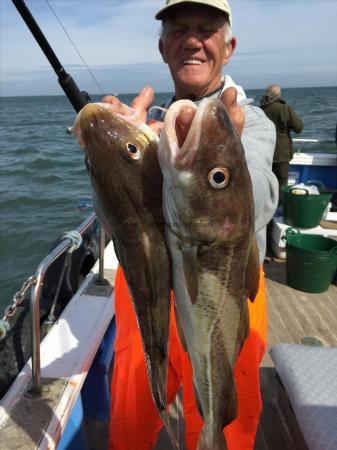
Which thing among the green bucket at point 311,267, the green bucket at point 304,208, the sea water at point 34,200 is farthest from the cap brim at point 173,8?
the green bucket at point 304,208

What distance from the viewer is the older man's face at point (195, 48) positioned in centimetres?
218

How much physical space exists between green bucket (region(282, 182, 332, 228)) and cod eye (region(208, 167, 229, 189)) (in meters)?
5.89

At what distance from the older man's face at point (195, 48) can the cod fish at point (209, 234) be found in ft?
3.55

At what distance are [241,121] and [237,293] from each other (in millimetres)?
661


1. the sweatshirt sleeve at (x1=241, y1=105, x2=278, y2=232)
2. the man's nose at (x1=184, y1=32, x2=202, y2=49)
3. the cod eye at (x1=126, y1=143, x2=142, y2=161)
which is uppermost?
the man's nose at (x1=184, y1=32, x2=202, y2=49)

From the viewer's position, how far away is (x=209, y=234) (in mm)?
1401

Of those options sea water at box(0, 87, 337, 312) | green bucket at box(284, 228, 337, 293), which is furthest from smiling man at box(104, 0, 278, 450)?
green bucket at box(284, 228, 337, 293)

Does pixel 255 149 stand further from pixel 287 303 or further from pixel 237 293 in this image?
pixel 287 303

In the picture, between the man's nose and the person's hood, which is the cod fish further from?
the person's hood

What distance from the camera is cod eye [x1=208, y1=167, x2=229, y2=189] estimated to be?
1.33m

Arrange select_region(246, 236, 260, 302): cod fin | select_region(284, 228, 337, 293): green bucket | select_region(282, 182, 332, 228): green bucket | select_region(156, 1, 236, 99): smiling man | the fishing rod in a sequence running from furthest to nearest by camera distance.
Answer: select_region(282, 182, 332, 228): green bucket
select_region(284, 228, 337, 293): green bucket
the fishing rod
select_region(156, 1, 236, 99): smiling man
select_region(246, 236, 260, 302): cod fin

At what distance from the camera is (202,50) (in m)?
2.23

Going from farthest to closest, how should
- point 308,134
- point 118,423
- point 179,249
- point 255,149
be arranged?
1. point 308,134
2. point 118,423
3. point 255,149
4. point 179,249

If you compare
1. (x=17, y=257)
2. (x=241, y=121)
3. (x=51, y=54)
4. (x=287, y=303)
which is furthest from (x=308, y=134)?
(x=241, y=121)
